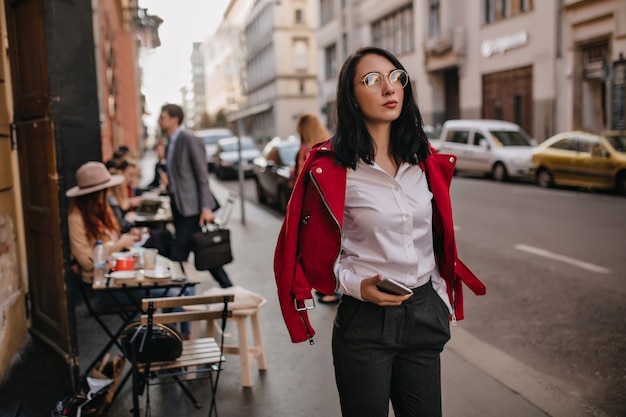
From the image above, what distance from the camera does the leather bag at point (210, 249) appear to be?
5.54 m

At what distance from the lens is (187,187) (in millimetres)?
6312

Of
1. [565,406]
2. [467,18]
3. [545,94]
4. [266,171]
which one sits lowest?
[565,406]

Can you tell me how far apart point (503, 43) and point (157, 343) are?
84.7ft

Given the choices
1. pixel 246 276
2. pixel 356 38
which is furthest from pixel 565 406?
pixel 356 38

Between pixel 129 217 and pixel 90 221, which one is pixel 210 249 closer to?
pixel 90 221

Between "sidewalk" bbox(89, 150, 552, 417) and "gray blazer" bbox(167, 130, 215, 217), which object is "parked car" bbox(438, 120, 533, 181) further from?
"sidewalk" bbox(89, 150, 552, 417)

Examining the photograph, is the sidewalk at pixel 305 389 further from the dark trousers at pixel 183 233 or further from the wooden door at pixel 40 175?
the dark trousers at pixel 183 233

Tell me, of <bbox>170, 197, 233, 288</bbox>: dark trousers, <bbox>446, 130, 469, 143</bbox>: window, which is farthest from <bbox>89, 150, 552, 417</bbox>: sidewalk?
<bbox>446, 130, 469, 143</bbox>: window

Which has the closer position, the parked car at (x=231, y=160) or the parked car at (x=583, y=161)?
the parked car at (x=583, y=161)

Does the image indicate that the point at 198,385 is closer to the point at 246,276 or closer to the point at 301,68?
the point at 246,276

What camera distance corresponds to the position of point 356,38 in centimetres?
4231

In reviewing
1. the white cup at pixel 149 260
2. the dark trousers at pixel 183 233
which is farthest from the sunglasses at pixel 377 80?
the dark trousers at pixel 183 233

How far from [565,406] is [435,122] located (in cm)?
3008

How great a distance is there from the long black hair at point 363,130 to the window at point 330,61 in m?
45.5
